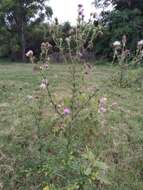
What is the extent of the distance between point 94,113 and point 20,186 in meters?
1.10

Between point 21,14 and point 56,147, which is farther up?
point 21,14

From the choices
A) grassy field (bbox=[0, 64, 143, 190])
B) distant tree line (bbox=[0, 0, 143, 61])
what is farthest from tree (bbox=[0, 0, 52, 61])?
grassy field (bbox=[0, 64, 143, 190])

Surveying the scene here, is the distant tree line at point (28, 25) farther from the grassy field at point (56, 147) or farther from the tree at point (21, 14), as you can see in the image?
the grassy field at point (56, 147)

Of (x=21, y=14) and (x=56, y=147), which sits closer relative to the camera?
(x=56, y=147)

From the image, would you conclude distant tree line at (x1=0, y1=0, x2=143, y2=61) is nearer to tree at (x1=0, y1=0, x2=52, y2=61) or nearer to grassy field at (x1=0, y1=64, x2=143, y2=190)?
tree at (x1=0, y1=0, x2=52, y2=61)

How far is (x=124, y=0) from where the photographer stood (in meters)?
16.4

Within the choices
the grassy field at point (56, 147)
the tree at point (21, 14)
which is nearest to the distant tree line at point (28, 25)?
the tree at point (21, 14)

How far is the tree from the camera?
17848 millimetres

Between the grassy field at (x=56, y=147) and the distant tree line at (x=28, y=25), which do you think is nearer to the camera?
the grassy field at (x=56, y=147)

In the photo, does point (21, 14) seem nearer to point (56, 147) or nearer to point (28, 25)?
point (28, 25)

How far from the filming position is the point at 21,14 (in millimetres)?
18109

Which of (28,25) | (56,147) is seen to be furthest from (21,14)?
(56,147)

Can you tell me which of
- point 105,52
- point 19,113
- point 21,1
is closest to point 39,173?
point 19,113

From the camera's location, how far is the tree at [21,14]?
58.6ft
